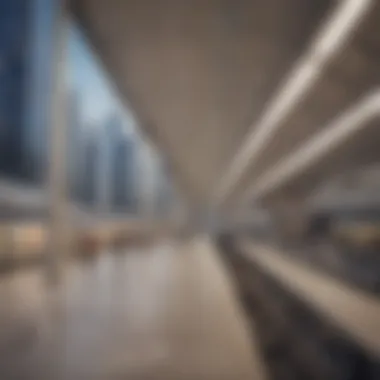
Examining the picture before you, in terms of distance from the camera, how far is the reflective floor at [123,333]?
2.38 meters

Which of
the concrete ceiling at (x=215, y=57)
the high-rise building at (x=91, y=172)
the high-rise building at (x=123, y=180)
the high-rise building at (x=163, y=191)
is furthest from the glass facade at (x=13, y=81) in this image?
the high-rise building at (x=163, y=191)

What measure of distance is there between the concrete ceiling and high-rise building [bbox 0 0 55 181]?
0.63 metres

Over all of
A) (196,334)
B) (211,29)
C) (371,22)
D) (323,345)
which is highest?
(211,29)

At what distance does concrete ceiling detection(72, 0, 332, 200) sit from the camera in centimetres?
660

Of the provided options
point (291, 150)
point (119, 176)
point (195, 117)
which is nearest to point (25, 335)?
point (195, 117)

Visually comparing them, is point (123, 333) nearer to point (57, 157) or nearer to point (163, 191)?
point (57, 157)

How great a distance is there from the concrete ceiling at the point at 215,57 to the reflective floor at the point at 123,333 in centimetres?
291

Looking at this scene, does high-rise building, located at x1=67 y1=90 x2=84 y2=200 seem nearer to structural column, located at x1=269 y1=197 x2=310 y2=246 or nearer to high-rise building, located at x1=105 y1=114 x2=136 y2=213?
high-rise building, located at x1=105 y1=114 x2=136 y2=213

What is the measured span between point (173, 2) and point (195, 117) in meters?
8.55

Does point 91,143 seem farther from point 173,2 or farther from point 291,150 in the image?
point 173,2

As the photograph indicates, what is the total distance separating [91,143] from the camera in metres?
17.3

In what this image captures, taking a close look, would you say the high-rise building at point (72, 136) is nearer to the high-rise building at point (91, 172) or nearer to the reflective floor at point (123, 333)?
the reflective floor at point (123, 333)

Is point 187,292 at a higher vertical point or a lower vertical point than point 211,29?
lower

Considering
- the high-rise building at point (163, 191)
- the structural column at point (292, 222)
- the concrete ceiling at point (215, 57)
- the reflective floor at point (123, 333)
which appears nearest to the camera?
the reflective floor at point (123, 333)
